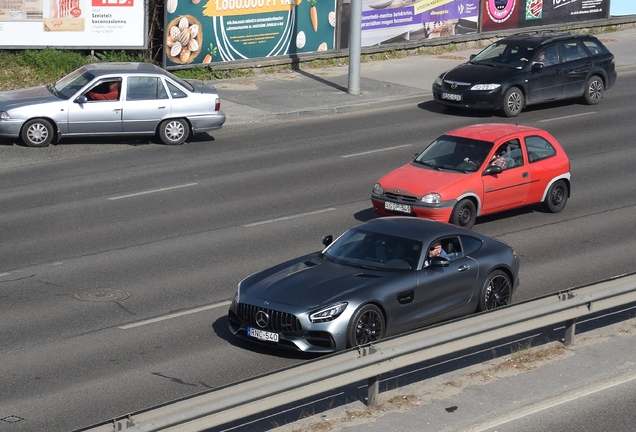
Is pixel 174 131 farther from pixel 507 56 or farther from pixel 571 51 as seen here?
pixel 571 51

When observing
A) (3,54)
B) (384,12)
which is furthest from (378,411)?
(384,12)

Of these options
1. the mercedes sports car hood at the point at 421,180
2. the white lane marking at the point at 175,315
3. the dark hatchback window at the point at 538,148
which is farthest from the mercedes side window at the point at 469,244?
the dark hatchback window at the point at 538,148

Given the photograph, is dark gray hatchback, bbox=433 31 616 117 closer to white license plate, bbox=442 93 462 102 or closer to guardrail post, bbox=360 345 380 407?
white license plate, bbox=442 93 462 102

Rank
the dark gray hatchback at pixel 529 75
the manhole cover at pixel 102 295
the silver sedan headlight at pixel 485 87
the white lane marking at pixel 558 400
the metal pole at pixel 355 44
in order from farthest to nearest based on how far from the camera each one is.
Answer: the metal pole at pixel 355 44 → the dark gray hatchback at pixel 529 75 → the silver sedan headlight at pixel 485 87 → the manhole cover at pixel 102 295 → the white lane marking at pixel 558 400

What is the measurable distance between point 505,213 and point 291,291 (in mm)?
7606

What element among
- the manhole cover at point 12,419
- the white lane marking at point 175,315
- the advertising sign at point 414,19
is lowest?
the manhole cover at point 12,419

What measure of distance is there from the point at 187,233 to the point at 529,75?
A: 12.2m

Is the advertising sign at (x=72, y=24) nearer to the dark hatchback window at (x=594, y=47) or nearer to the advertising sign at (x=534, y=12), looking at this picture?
the dark hatchback window at (x=594, y=47)

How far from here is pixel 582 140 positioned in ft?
74.9

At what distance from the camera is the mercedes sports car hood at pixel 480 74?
25.0 metres

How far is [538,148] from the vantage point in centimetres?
1744

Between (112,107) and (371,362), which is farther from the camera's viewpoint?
(112,107)

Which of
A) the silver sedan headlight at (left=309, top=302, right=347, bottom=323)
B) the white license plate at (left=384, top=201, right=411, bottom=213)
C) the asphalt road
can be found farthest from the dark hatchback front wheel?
the silver sedan headlight at (left=309, top=302, right=347, bottom=323)

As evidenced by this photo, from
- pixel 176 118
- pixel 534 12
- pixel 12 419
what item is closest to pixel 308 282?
pixel 12 419
